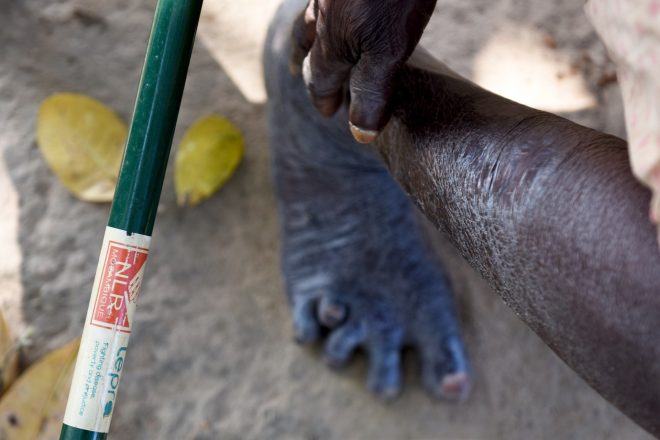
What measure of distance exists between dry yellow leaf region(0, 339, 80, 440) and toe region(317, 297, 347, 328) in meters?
0.41

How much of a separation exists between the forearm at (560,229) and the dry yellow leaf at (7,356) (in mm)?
743

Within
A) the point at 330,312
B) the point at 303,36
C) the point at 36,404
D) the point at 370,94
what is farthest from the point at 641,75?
the point at 36,404

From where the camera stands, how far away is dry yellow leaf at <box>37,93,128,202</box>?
126 cm

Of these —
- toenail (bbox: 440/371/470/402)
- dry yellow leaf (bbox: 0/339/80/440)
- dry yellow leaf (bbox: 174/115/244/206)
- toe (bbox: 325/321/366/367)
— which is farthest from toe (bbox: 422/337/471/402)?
dry yellow leaf (bbox: 0/339/80/440)

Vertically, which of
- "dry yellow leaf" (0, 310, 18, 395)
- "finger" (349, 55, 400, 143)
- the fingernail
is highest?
"finger" (349, 55, 400, 143)

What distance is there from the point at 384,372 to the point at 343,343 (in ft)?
0.28

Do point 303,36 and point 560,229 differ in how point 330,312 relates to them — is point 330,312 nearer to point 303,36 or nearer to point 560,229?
point 303,36

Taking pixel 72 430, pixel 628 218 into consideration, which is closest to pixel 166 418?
pixel 72 430

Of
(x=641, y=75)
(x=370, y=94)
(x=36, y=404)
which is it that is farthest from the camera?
(x=36, y=404)

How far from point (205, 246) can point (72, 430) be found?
0.62 m

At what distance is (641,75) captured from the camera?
20.1 inches

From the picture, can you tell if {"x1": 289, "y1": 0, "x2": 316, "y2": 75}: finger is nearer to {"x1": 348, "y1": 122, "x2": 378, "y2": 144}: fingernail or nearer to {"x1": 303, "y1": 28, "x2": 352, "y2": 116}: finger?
{"x1": 303, "y1": 28, "x2": 352, "y2": 116}: finger

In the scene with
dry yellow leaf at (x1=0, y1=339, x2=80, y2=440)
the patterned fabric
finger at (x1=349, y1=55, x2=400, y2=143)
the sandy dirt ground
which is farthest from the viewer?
the sandy dirt ground

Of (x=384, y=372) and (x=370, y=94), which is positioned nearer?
(x=370, y=94)
